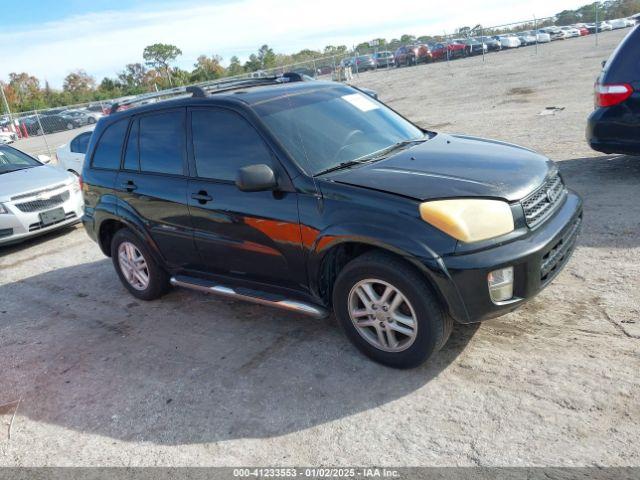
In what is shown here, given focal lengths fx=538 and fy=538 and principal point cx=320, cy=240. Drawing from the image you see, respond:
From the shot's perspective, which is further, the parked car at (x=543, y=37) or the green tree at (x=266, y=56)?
the green tree at (x=266, y=56)

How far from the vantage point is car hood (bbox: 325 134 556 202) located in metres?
3.34

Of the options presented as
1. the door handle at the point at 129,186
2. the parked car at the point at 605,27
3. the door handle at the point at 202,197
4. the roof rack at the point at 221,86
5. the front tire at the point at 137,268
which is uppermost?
the roof rack at the point at 221,86

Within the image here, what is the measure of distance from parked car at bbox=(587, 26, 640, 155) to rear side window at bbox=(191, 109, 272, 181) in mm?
4623

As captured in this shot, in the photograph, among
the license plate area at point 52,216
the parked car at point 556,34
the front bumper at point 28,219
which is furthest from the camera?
the parked car at point 556,34

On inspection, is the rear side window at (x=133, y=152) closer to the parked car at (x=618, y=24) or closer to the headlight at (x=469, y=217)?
the headlight at (x=469, y=217)

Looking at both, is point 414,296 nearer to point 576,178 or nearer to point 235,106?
point 235,106

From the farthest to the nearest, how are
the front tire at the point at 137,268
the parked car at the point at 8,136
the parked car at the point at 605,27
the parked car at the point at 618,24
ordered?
the parked car at the point at 605,27 → the parked car at the point at 618,24 → the parked car at the point at 8,136 → the front tire at the point at 137,268

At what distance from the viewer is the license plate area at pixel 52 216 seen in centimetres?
813

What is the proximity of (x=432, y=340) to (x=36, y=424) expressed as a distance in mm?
2699

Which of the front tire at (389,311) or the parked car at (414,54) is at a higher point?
the parked car at (414,54)

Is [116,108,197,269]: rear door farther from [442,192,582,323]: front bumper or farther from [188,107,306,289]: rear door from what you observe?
[442,192,582,323]: front bumper

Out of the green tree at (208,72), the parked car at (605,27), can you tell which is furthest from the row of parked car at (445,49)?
the green tree at (208,72)

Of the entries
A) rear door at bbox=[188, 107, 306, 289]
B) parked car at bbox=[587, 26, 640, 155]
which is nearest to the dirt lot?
rear door at bbox=[188, 107, 306, 289]

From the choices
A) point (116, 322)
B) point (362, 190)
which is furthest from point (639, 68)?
point (116, 322)
